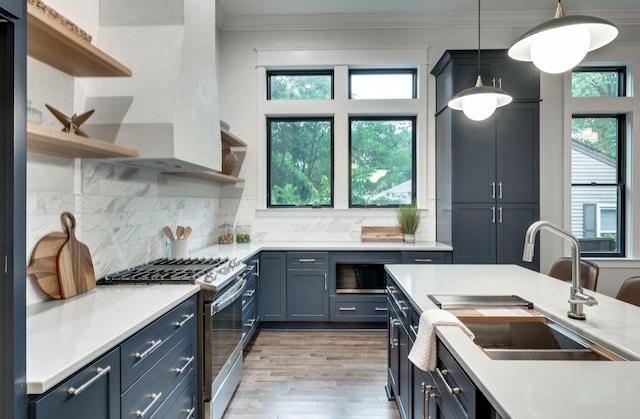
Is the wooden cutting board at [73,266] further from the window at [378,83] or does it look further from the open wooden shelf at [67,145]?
the window at [378,83]

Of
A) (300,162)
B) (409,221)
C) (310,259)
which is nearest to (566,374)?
(310,259)

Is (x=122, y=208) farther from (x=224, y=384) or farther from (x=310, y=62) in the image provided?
(x=310, y=62)

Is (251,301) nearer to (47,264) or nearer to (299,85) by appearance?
(47,264)

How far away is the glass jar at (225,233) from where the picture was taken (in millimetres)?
4316

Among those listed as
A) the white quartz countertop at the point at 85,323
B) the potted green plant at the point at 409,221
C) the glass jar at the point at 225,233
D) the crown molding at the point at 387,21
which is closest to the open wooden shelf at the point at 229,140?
the glass jar at the point at 225,233

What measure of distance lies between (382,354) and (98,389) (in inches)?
101

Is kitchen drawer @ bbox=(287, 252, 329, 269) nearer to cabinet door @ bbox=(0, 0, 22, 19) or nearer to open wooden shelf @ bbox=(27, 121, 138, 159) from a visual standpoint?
open wooden shelf @ bbox=(27, 121, 138, 159)

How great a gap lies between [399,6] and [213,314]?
12.8ft

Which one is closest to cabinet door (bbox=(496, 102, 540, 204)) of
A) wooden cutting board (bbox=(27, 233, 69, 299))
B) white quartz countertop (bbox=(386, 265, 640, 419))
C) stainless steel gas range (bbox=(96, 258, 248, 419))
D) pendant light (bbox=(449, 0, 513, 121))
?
pendant light (bbox=(449, 0, 513, 121))

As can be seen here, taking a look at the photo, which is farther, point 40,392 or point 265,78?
point 265,78

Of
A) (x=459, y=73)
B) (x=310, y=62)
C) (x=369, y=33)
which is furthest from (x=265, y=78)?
(x=459, y=73)

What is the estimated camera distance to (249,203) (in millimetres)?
4582

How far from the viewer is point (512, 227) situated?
12.9ft

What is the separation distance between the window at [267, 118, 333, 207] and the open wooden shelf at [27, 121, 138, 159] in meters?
2.71
